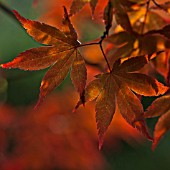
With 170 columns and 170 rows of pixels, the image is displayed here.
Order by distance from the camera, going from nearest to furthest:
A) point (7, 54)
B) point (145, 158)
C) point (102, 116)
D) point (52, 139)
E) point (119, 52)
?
point (102, 116)
point (119, 52)
point (52, 139)
point (145, 158)
point (7, 54)

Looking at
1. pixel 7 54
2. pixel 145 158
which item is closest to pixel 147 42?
pixel 145 158

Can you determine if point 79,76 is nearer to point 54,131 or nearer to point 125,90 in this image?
point 125,90

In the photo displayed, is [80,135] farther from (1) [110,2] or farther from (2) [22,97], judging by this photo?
(2) [22,97]

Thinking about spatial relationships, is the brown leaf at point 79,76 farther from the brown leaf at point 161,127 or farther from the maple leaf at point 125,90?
the brown leaf at point 161,127

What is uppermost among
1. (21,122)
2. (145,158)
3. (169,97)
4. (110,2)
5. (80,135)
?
(110,2)

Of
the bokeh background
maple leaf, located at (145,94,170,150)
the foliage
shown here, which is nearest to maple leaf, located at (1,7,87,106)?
the foliage

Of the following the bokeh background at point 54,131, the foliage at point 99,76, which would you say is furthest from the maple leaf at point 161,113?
the bokeh background at point 54,131
